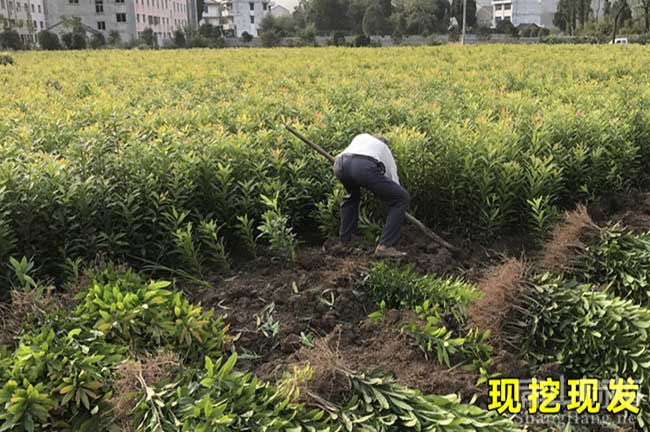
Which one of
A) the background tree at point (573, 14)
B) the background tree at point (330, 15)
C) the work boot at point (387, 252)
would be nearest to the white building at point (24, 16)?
the background tree at point (330, 15)

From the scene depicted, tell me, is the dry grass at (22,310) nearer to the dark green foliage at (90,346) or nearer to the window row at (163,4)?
the dark green foliage at (90,346)

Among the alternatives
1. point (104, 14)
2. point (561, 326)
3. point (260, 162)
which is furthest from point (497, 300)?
point (104, 14)

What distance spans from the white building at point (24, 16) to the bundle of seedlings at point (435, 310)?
4400 centimetres

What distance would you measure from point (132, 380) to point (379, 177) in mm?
2190

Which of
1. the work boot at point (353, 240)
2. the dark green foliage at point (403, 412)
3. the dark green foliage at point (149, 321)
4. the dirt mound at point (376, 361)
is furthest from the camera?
the work boot at point (353, 240)

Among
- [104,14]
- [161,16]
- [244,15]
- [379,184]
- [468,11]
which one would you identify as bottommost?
[379,184]

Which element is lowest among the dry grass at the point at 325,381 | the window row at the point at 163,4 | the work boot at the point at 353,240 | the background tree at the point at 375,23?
the dry grass at the point at 325,381

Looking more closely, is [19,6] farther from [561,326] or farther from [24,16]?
[561,326]

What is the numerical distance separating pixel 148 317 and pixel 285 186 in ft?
6.26

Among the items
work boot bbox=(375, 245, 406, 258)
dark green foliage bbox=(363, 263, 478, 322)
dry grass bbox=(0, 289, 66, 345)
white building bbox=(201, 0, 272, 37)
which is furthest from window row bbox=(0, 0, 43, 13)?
dark green foliage bbox=(363, 263, 478, 322)

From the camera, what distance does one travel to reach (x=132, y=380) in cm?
259

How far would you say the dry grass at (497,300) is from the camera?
3352 millimetres

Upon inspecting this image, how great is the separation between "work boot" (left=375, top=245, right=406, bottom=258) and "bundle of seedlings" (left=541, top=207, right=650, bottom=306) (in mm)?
948

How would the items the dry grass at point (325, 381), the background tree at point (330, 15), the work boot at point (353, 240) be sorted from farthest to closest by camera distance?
the background tree at point (330, 15)
the work boot at point (353, 240)
the dry grass at point (325, 381)
